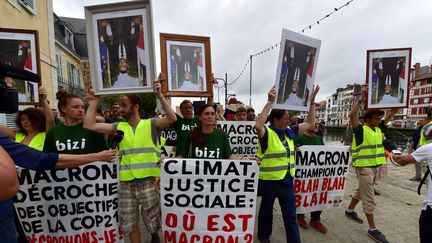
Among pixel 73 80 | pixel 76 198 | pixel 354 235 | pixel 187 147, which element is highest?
pixel 73 80

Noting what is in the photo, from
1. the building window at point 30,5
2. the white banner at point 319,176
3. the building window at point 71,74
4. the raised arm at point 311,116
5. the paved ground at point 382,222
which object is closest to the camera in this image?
the raised arm at point 311,116

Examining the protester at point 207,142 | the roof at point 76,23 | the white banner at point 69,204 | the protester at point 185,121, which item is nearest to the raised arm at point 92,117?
the white banner at point 69,204

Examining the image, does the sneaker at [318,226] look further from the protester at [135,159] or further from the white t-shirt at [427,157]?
the protester at [135,159]

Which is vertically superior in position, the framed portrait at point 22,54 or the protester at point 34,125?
the framed portrait at point 22,54

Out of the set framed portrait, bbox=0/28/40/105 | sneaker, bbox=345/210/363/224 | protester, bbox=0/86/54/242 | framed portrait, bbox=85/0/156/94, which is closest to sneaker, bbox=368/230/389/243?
sneaker, bbox=345/210/363/224

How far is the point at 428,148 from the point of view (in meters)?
2.46

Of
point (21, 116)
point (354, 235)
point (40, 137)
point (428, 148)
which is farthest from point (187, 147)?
point (354, 235)

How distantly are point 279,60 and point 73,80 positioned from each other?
22338 millimetres

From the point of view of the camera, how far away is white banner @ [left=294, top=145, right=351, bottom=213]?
3.90 metres

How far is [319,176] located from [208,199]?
7.00 feet

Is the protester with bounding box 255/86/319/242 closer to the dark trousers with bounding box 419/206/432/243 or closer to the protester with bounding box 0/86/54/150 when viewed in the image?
the dark trousers with bounding box 419/206/432/243

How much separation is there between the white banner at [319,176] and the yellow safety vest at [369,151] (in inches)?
6.5

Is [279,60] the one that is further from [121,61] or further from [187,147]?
[121,61]

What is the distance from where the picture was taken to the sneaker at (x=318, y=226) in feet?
12.9
